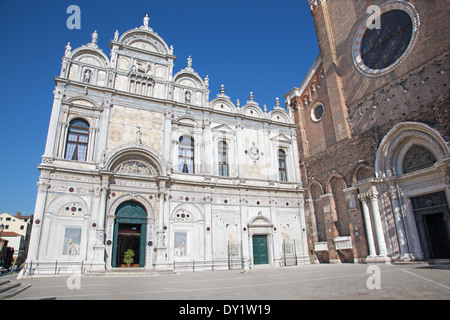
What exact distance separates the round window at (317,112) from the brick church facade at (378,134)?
8cm

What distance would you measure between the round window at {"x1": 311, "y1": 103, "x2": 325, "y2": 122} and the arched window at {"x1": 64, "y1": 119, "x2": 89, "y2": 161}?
16186 millimetres

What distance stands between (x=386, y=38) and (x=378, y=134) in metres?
6.23

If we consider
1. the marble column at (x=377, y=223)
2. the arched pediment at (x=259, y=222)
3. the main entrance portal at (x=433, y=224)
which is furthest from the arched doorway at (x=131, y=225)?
the main entrance portal at (x=433, y=224)

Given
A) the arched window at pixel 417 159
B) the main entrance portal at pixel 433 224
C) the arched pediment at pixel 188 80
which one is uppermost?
the arched pediment at pixel 188 80

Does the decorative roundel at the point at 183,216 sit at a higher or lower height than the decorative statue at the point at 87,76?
lower

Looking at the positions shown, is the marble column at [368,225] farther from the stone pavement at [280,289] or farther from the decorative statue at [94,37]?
the decorative statue at [94,37]

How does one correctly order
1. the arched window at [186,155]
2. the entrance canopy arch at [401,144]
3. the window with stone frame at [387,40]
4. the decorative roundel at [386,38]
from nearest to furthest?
the entrance canopy arch at [401,144]
the decorative roundel at [386,38]
the window with stone frame at [387,40]
the arched window at [186,155]

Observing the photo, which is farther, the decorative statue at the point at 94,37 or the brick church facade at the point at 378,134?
the decorative statue at the point at 94,37

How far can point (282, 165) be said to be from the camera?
23.4 metres

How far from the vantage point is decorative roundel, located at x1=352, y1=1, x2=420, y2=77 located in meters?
17.1

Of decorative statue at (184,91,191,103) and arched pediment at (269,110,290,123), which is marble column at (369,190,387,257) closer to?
arched pediment at (269,110,290,123)

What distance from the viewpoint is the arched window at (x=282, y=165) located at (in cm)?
2310
